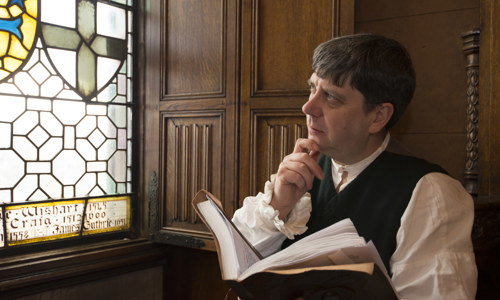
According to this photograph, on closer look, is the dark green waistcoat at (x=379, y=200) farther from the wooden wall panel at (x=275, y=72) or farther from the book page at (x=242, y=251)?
the wooden wall panel at (x=275, y=72)

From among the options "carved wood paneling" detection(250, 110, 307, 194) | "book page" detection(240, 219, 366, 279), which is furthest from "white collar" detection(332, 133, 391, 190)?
"carved wood paneling" detection(250, 110, 307, 194)

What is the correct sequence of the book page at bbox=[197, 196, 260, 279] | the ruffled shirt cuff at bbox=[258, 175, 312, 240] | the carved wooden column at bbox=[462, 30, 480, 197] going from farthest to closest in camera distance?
1. the carved wooden column at bbox=[462, 30, 480, 197]
2. the ruffled shirt cuff at bbox=[258, 175, 312, 240]
3. the book page at bbox=[197, 196, 260, 279]

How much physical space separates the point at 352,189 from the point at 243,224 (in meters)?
0.37

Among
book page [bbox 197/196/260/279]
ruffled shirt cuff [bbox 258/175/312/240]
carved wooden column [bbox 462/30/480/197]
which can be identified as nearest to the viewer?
book page [bbox 197/196/260/279]

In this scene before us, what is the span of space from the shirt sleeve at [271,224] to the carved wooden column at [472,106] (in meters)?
1.09

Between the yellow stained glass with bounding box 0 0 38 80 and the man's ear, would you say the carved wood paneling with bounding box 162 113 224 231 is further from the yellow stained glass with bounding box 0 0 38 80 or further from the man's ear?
the man's ear

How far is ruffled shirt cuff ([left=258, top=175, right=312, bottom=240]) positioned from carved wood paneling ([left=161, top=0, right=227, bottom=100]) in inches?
45.6

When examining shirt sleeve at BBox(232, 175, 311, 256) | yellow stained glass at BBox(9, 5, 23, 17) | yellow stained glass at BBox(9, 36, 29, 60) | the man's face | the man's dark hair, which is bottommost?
shirt sleeve at BBox(232, 175, 311, 256)

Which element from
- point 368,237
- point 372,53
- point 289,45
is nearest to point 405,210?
point 368,237

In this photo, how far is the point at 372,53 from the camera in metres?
1.21

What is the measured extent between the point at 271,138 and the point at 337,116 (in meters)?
0.99

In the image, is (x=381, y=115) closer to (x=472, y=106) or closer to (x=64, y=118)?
(x=472, y=106)

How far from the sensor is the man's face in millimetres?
1236

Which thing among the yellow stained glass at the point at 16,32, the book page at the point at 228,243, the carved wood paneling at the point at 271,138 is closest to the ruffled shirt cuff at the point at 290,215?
the book page at the point at 228,243
